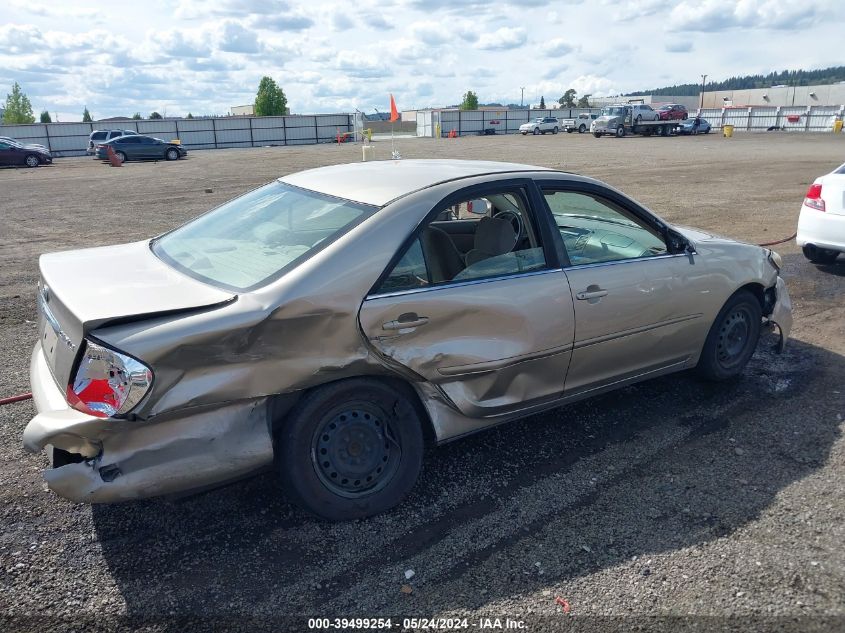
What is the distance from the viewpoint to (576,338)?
12.6ft

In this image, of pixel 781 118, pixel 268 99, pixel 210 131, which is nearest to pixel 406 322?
pixel 210 131

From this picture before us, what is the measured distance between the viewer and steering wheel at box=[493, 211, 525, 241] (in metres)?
3.88

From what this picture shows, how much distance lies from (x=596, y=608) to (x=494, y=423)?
1167 millimetres

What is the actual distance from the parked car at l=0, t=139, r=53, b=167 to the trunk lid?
1279 inches

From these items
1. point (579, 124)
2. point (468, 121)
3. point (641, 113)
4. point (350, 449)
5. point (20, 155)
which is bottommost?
point (350, 449)

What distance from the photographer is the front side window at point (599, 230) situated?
405 centimetres

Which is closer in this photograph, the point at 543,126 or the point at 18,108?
the point at 543,126

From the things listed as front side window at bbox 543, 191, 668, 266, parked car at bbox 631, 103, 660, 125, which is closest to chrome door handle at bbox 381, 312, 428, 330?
front side window at bbox 543, 191, 668, 266

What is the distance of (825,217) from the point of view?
8.05 meters

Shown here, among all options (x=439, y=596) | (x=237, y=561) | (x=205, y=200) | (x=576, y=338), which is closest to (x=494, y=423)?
(x=576, y=338)

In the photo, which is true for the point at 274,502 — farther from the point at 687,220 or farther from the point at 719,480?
the point at 687,220

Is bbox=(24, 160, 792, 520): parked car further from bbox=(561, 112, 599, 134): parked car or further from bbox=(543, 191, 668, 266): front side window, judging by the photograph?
bbox=(561, 112, 599, 134): parked car

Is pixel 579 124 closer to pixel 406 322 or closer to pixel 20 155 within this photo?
pixel 20 155

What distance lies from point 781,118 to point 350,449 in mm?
65294
